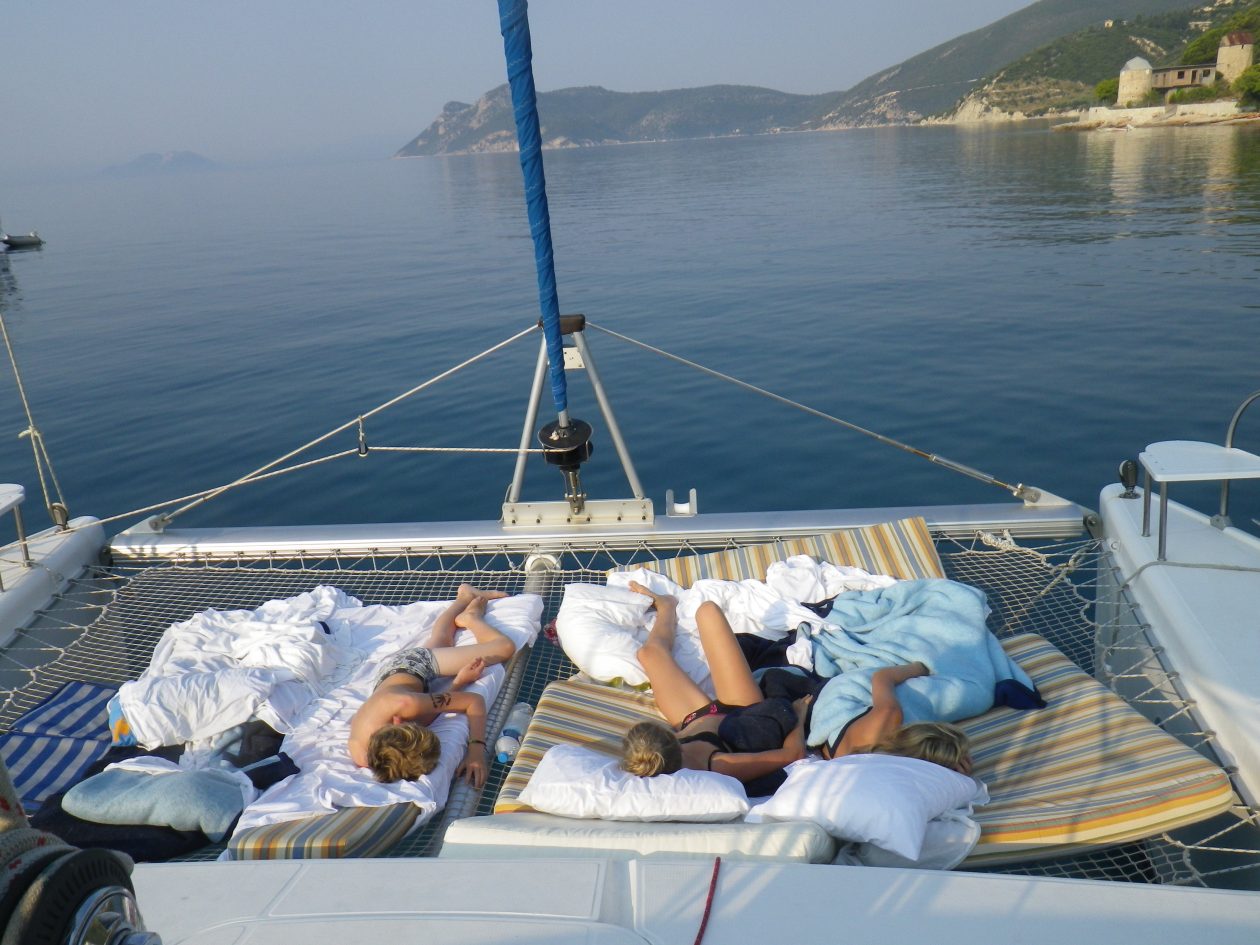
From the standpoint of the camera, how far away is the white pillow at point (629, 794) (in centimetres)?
258

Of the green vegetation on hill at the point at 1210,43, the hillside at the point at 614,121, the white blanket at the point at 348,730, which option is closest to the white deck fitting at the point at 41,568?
the white blanket at the point at 348,730

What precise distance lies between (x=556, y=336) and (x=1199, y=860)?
328 centimetres

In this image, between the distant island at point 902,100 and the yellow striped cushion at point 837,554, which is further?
the distant island at point 902,100

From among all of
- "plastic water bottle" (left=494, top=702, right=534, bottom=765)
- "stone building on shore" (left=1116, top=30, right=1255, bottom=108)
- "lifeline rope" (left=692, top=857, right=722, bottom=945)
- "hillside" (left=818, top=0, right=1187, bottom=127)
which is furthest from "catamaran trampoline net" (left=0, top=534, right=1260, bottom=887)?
"hillside" (left=818, top=0, right=1187, bottom=127)

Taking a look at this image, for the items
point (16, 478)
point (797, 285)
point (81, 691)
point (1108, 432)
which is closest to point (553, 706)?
point (81, 691)

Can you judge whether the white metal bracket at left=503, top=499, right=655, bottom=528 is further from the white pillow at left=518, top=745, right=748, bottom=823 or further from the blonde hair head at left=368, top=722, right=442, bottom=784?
the white pillow at left=518, top=745, right=748, bottom=823

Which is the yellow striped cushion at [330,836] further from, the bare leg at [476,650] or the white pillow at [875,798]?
the white pillow at [875,798]

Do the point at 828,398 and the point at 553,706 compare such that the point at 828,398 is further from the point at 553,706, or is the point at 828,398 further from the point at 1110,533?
the point at 553,706

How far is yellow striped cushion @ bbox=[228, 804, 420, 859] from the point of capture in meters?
2.74

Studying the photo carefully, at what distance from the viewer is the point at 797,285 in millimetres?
15734

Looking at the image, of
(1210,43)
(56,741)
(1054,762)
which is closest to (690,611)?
(1054,762)

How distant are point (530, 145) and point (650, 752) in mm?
2652

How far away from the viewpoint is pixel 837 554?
4.57 meters

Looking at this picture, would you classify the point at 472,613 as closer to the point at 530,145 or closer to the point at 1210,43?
the point at 530,145
